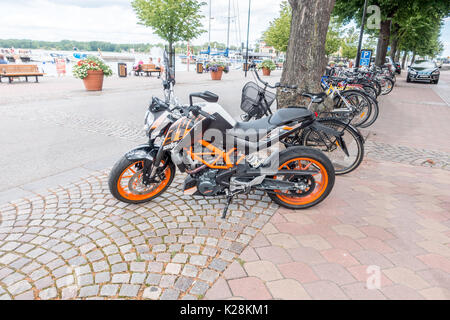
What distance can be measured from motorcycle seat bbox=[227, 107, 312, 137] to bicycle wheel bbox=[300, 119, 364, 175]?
0.96 m

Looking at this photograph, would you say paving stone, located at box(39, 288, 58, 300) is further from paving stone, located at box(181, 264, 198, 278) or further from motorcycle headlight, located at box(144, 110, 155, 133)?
motorcycle headlight, located at box(144, 110, 155, 133)

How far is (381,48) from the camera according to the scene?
64.4 feet

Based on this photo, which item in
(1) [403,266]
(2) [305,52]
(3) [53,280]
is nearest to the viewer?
(3) [53,280]

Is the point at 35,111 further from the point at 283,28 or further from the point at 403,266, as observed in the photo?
the point at 283,28

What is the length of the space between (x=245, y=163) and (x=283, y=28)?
35.1m

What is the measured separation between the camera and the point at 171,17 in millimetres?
17625

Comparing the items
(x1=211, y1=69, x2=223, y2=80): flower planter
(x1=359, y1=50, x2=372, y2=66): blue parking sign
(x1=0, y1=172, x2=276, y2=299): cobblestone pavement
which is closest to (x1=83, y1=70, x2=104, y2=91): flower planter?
(x1=211, y1=69, x2=223, y2=80): flower planter

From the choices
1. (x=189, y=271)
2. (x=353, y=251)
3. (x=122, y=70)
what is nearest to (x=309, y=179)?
(x=353, y=251)

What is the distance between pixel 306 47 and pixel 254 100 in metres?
1.19

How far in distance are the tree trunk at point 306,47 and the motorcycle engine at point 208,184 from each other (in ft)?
8.05

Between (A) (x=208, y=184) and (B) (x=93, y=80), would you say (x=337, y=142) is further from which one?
(B) (x=93, y=80)

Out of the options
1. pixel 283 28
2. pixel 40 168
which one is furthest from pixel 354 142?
pixel 283 28

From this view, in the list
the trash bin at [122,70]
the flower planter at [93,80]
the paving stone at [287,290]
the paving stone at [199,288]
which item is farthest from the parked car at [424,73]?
the paving stone at [199,288]

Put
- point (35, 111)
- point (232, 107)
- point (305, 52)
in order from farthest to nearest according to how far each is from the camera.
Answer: point (232, 107) < point (35, 111) < point (305, 52)
